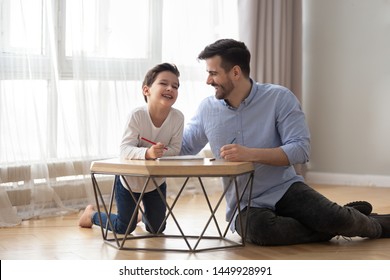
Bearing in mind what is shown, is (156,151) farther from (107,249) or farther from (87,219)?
(87,219)

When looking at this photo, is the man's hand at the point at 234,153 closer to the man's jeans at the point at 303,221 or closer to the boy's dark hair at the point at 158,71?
the man's jeans at the point at 303,221

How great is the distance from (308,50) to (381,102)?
25.8 inches

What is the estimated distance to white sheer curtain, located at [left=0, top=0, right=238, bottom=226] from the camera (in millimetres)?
3361

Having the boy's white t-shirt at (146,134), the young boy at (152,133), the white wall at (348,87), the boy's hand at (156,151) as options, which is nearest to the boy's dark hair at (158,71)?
the young boy at (152,133)

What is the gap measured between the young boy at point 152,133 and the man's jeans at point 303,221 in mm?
396

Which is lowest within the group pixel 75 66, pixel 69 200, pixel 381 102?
pixel 69 200

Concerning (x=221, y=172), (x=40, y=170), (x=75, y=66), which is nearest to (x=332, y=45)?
(x=75, y=66)

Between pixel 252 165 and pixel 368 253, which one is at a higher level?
pixel 252 165

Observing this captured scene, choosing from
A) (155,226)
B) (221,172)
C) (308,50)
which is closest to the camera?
(221,172)

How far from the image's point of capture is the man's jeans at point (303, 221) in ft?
8.86

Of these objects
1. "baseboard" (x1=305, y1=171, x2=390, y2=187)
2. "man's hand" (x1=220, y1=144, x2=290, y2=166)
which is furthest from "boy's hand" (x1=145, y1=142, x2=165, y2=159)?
"baseboard" (x1=305, y1=171, x2=390, y2=187)

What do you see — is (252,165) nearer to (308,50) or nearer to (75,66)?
(75,66)

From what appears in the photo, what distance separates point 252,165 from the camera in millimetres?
2662

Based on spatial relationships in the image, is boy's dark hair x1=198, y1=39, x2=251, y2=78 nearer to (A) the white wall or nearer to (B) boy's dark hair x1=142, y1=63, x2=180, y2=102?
(B) boy's dark hair x1=142, y1=63, x2=180, y2=102
